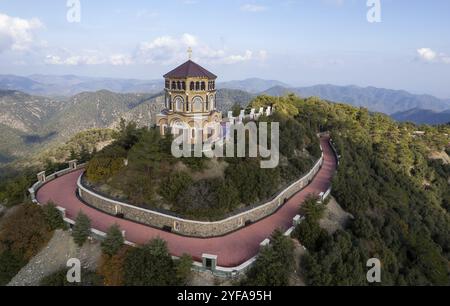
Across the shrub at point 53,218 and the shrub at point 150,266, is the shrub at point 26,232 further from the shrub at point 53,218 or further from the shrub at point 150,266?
the shrub at point 150,266

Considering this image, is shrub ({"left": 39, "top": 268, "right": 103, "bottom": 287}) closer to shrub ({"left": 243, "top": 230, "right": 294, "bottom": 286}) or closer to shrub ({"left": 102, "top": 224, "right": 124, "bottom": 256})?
shrub ({"left": 102, "top": 224, "right": 124, "bottom": 256})

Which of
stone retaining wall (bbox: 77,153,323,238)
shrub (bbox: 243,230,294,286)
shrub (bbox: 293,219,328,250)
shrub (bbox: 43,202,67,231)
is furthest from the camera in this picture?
shrub (bbox: 43,202,67,231)

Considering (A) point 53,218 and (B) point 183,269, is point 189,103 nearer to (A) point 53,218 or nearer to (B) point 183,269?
(A) point 53,218

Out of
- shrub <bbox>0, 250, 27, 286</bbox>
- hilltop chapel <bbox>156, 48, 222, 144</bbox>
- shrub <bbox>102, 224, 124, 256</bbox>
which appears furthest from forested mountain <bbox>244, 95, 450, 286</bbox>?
shrub <bbox>0, 250, 27, 286</bbox>

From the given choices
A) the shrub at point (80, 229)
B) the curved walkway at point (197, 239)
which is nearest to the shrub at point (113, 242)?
the curved walkway at point (197, 239)
